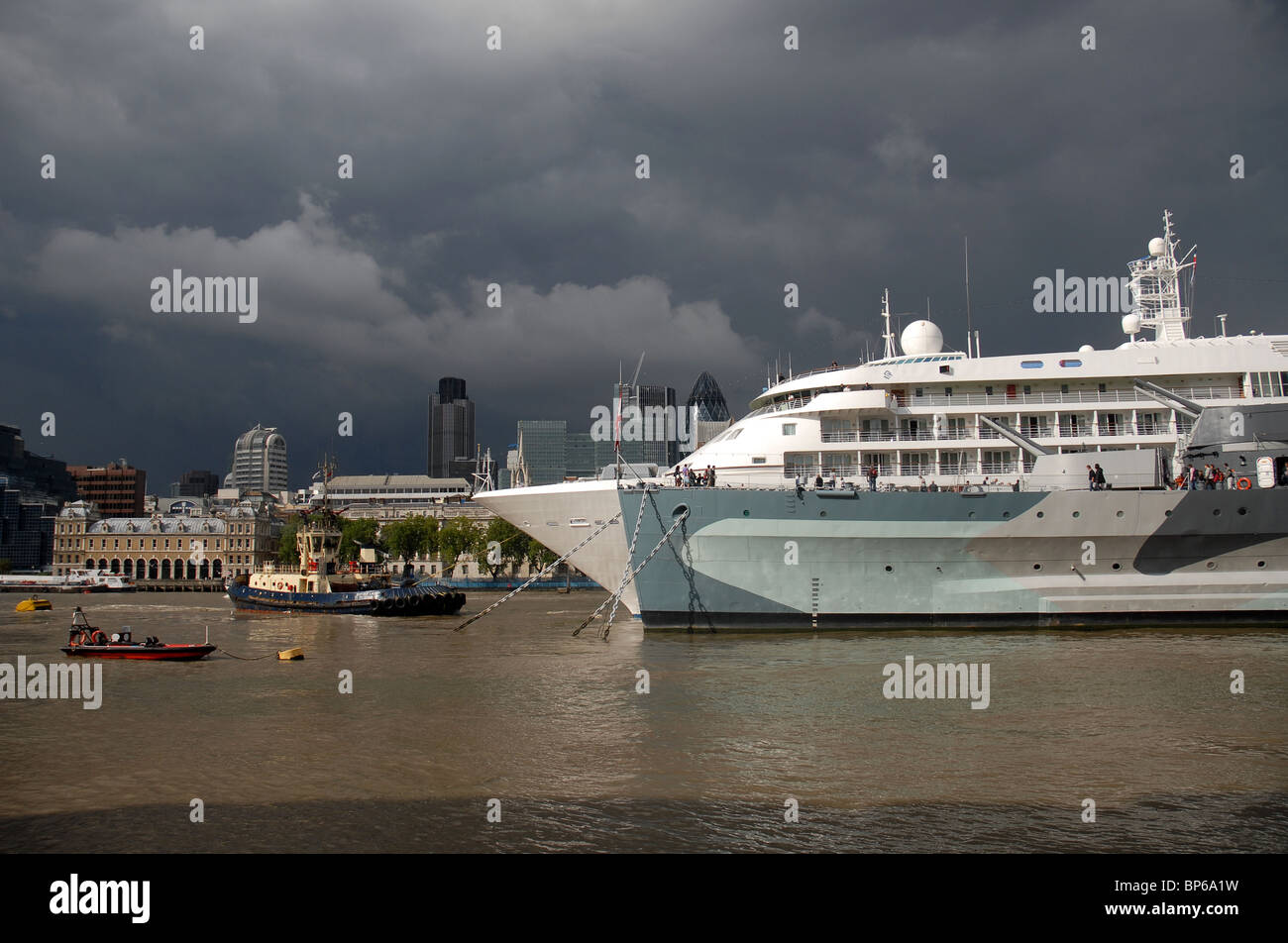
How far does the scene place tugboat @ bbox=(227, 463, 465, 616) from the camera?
1930 inches

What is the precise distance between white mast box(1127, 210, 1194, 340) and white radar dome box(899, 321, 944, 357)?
7.93 metres

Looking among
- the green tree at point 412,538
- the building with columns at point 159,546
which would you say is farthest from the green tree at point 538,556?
the building with columns at point 159,546

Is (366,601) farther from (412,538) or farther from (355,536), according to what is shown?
(355,536)

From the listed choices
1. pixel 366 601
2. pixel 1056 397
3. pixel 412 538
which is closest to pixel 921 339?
pixel 1056 397

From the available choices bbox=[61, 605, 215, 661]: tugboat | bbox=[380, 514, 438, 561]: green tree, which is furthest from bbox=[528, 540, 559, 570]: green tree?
bbox=[61, 605, 215, 661]: tugboat

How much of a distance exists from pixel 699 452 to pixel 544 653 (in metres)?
8.81

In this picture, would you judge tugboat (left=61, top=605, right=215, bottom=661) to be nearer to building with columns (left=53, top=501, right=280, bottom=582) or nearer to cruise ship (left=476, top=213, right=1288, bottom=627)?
cruise ship (left=476, top=213, right=1288, bottom=627)

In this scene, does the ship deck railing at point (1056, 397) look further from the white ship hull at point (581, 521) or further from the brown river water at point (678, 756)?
the brown river water at point (678, 756)

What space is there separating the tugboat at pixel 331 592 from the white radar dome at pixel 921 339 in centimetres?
3130

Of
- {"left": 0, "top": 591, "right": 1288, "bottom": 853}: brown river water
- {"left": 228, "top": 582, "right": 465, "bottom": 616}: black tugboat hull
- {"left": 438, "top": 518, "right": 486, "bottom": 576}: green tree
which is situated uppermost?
{"left": 438, "top": 518, "right": 486, "bottom": 576}: green tree

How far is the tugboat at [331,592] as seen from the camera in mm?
49031

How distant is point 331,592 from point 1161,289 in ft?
144

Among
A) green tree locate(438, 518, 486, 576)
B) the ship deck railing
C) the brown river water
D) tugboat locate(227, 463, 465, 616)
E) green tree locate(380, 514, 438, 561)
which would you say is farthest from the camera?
green tree locate(380, 514, 438, 561)

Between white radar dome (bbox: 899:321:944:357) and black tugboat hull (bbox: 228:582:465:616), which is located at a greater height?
white radar dome (bbox: 899:321:944:357)
